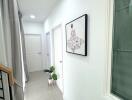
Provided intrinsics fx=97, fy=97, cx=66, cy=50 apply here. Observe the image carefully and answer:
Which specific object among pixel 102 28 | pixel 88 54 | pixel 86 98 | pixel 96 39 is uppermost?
pixel 102 28

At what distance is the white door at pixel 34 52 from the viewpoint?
16.7 feet

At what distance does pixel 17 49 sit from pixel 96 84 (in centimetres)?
116

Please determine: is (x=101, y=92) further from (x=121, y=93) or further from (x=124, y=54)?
(x=124, y=54)

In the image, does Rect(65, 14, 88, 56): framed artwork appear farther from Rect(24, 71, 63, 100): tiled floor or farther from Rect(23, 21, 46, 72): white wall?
Rect(23, 21, 46, 72): white wall

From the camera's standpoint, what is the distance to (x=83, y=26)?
1.50 meters

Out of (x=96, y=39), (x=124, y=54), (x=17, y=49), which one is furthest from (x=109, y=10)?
(x=17, y=49)

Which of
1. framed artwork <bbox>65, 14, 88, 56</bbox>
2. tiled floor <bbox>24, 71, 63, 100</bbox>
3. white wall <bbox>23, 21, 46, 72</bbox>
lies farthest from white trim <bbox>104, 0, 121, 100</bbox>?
white wall <bbox>23, 21, 46, 72</bbox>

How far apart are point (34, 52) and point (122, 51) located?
482 cm

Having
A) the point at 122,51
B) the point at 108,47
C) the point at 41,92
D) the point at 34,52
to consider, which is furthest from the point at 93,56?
the point at 34,52

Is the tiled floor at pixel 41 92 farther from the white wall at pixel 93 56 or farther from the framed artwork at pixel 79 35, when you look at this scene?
the framed artwork at pixel 79 35

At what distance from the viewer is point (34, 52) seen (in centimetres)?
523

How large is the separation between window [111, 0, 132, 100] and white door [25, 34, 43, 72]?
4686mm

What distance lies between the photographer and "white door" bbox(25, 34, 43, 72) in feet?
16.7

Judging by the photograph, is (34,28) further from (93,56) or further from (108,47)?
(108,47)
